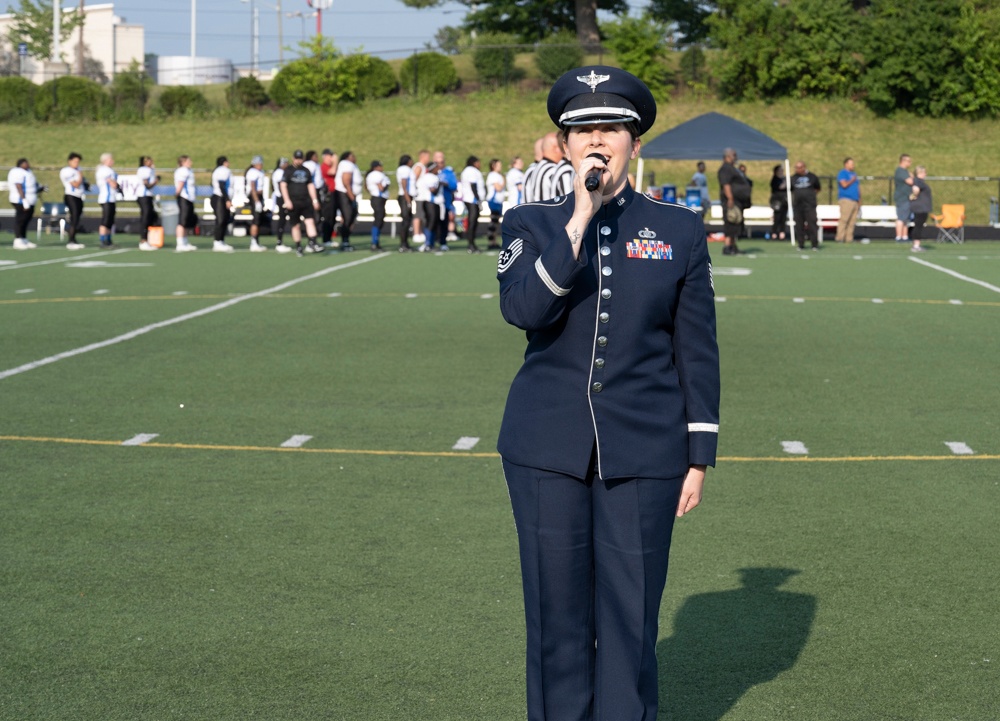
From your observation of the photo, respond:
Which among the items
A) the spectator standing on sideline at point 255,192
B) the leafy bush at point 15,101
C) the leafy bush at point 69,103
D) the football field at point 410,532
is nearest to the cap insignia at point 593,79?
the football field at point 410,532

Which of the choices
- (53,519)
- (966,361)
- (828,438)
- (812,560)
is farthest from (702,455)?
(966,361)

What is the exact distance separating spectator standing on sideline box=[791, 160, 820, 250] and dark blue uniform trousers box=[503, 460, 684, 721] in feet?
82.8

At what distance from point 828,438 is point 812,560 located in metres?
2.85

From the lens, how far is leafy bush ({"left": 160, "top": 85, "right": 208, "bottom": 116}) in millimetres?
58772

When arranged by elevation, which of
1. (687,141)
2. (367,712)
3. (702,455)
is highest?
(687,141)

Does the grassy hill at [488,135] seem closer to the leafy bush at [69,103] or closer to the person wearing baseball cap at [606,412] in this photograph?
the leafy bush at [69,103]

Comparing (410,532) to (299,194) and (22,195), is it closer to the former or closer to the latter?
(299,194)

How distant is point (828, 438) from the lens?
9102mm

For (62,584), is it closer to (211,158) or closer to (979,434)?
(979,434)

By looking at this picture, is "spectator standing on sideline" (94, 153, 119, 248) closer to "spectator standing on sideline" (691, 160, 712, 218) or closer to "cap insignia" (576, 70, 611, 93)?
"spectator standing on sideline" (691, 160, 712, 218)

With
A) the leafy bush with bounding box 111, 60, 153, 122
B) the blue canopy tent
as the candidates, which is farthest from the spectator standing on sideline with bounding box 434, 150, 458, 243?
the leafy bush with bounding box 111, 60, 153, 122

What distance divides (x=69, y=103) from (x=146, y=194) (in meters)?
35.2

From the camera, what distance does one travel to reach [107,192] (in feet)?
86.4

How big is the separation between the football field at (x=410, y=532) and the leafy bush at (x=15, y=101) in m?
49.1
